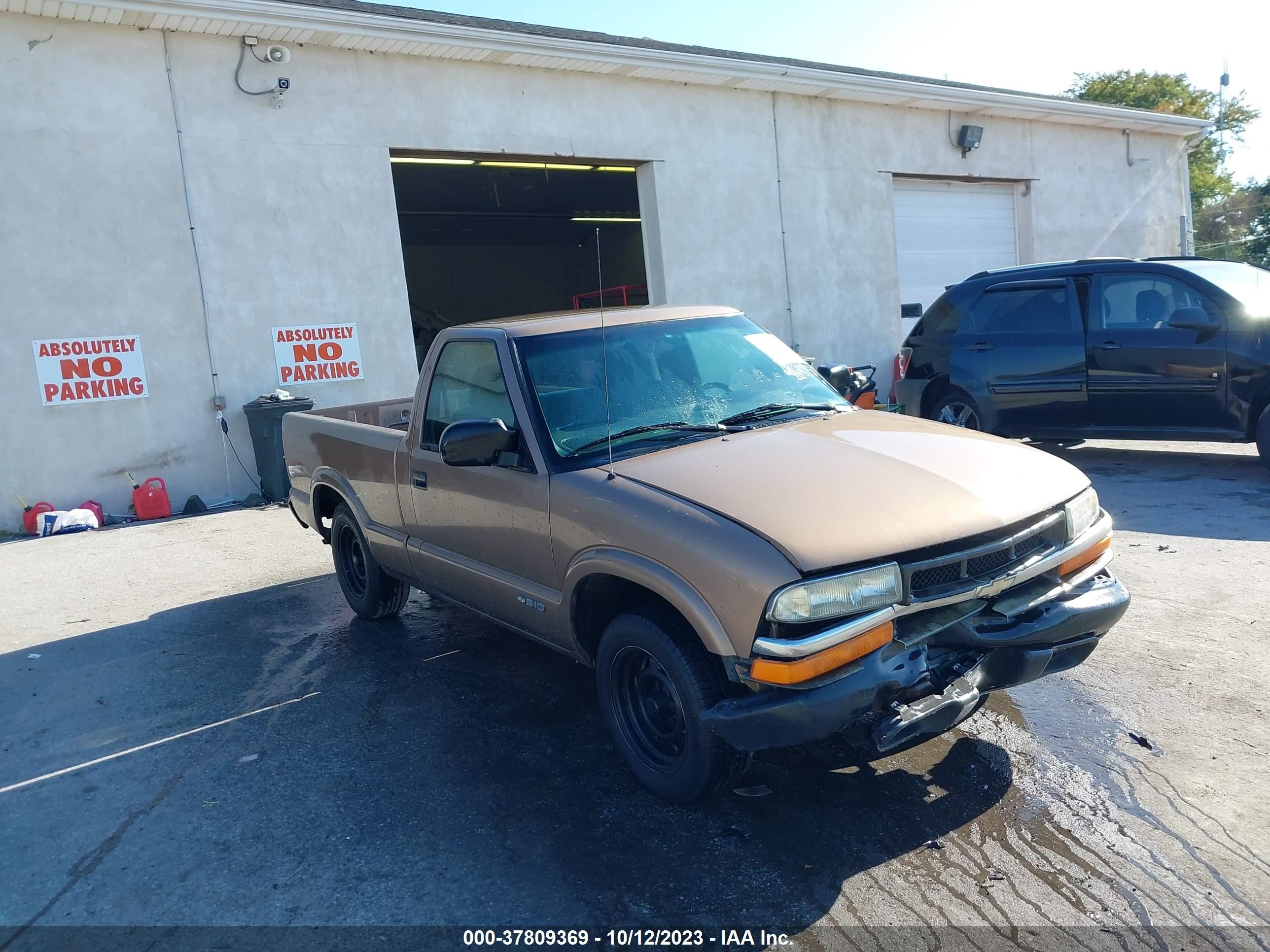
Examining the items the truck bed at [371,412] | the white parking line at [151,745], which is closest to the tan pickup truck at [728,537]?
the white parking line at [151,745]

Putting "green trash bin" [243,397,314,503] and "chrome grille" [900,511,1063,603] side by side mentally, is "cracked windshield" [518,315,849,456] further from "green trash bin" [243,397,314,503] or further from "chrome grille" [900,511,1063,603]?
"green trash bin" [243,397,314,503]

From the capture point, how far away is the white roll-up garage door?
17391 millimetres

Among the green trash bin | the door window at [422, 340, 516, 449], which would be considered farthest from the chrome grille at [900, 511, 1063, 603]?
the green trash bin

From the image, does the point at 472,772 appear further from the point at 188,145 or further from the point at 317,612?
the point at 188,145

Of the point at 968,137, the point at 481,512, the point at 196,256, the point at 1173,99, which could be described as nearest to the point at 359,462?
the point at 481,512

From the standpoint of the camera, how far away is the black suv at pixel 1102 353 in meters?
8.00

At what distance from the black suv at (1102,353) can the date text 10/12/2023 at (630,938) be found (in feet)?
23.4

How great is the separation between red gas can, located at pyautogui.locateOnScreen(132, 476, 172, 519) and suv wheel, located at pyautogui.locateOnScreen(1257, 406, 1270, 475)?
34.7 feet

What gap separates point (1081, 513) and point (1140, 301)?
5.97m

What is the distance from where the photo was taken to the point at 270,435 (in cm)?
1079

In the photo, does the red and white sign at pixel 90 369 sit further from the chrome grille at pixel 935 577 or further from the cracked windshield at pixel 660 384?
the chrome grille at pixel 935 577

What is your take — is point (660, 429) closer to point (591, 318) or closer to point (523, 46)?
point (591, 318)

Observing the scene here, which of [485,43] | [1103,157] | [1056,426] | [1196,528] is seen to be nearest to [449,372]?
[1196,528]

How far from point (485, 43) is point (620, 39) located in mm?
3074
